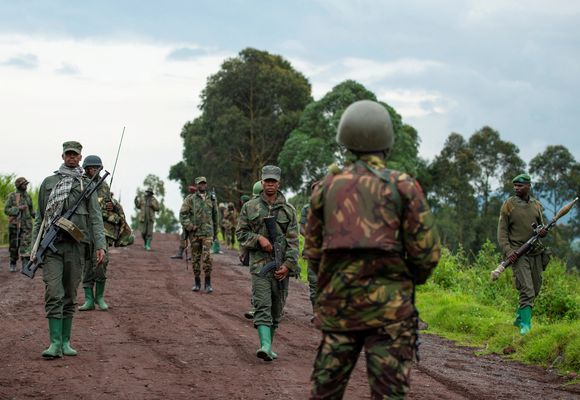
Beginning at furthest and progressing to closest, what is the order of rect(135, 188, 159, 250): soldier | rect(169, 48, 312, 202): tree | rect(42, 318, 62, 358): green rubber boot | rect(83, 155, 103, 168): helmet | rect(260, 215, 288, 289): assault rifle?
1. rect(169, 48, 312, 202): tree
2. rect(135, 188, 159, 250): soldier
3. rect(83, 155, 103, 168): helmet
4. rect(260, 215, 288, 289): assault rifle
5. rect(42, 318, 62, 358): green rubber boot

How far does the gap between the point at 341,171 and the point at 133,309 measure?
9.99m

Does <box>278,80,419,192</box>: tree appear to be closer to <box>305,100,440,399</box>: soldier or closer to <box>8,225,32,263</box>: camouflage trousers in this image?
<box>8,225,32,263</box>: camouflage trousers

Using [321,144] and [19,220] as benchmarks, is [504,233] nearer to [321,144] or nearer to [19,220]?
[19,220]

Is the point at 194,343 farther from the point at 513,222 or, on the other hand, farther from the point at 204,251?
the point at 204,251

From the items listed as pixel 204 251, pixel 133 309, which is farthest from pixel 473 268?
pixel 133 309

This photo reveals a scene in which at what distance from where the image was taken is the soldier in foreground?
21.4m

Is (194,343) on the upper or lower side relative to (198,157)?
lower

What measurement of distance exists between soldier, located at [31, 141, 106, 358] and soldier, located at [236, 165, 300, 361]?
1.67 metres

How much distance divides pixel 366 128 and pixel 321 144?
46.7 metres

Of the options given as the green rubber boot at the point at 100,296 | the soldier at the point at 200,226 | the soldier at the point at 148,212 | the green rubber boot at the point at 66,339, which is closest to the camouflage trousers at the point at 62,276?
the green rubber boot at the point at 66,339

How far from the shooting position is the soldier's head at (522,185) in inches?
513

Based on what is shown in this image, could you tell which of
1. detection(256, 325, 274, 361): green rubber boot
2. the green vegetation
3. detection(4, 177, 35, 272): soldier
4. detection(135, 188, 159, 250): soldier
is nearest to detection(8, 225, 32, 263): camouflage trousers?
detection(4, 177, 35, 272): soldier

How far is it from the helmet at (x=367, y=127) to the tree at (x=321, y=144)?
45.4m

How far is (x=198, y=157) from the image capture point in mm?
56656
